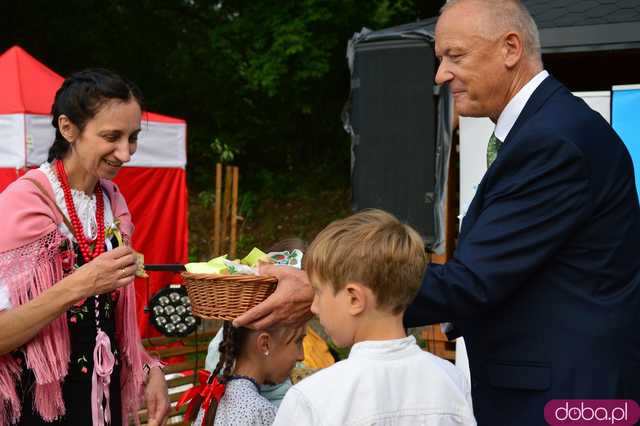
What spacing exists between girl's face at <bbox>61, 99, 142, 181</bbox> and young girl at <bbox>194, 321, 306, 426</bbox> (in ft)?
2.10

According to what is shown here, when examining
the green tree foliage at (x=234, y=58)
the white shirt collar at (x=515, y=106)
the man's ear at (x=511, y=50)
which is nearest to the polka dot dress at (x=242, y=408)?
the white shirt collar at (x=515, y=106)

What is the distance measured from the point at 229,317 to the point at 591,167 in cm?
107

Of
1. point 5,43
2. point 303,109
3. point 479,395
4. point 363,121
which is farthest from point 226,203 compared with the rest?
point 479,395

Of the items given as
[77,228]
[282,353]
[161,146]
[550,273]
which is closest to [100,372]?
[77,228]

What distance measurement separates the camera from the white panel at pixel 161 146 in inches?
298

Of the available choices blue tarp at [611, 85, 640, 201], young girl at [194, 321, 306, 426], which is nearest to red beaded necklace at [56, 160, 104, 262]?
young girl at [194, 321, 306, 426]

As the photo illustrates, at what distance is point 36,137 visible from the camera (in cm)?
640

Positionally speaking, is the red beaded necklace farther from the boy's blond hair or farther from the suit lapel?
the suit lapel

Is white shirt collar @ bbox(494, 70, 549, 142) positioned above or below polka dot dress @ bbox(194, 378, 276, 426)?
above

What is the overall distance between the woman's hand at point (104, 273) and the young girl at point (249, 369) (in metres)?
0.40

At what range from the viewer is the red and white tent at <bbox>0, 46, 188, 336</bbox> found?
6.32 meters

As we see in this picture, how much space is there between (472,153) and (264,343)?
3275mm

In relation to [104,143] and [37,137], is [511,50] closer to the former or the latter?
[104,143]

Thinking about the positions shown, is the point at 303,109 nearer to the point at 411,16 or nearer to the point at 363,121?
the point at 411,16
